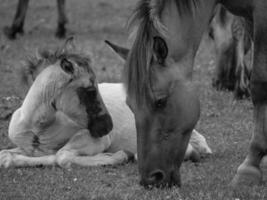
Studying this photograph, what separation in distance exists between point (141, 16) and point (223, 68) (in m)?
5.29

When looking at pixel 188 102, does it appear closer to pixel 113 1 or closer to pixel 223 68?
pixel 223 68

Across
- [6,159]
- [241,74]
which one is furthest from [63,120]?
[241,74]

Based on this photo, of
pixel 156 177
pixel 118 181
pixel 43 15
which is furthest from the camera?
pixel 43 15

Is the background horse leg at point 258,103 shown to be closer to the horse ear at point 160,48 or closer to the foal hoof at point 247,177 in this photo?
the foal hoof at point 247,177

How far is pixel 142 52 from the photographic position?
15.7 ft

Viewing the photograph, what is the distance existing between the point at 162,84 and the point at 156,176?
2.07 ft

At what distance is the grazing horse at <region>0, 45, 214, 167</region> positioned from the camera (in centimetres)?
614

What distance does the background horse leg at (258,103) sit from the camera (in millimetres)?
5127

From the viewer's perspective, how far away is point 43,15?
20219mm

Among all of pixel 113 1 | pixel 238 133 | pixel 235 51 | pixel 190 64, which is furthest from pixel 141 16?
pixel 113 1

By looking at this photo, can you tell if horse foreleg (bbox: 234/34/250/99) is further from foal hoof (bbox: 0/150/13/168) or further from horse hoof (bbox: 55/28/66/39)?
horse hoof (bbox: 55/28/66/39)

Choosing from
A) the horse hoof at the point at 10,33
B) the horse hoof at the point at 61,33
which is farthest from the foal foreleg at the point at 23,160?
the horse hoof at the point at 61,33

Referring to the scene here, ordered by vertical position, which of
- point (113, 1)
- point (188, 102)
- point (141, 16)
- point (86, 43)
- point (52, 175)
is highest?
point (141, 16)

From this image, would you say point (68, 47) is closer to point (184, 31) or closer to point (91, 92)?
point (91, 92)
